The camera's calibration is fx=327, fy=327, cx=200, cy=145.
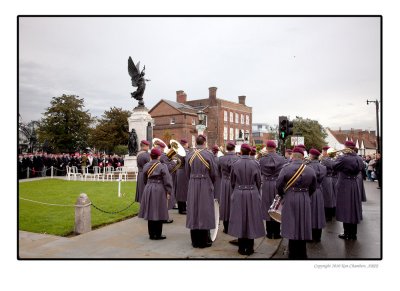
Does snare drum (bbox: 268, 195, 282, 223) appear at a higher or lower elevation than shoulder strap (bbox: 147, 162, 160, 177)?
lower

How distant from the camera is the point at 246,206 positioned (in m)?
6.50

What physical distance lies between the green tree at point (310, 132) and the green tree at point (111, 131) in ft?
112

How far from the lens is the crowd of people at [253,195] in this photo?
618cm

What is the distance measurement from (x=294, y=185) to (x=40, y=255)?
516cm

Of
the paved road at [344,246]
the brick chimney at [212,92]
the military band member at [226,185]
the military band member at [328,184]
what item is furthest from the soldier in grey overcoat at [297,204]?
the brick chimney at [212,92]

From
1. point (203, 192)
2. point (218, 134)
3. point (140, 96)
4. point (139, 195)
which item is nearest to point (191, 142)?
point (218, 134)

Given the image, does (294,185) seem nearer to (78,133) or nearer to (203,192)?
(203,192)

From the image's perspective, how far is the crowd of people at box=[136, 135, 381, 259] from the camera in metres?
6.18

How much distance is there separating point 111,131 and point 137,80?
38644mm

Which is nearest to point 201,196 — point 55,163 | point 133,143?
point 133,143

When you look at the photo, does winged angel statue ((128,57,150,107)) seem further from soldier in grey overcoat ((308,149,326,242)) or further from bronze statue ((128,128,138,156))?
soldier in grey overcoat ((308,149,326,242))

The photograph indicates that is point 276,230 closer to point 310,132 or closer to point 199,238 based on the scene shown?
point 199,238

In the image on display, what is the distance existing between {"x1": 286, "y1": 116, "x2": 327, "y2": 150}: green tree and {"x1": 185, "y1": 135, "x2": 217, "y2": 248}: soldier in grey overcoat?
200 feet

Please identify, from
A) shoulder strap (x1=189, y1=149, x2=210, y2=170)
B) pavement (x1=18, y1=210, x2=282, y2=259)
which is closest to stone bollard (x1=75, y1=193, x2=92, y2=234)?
pavement (x1=18, y1=210, x2=282, y2=259)
